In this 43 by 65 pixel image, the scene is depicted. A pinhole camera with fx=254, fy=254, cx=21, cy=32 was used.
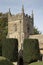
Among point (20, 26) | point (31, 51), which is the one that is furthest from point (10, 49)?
point (20, 26)

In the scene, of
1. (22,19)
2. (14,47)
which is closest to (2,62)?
(14,47)

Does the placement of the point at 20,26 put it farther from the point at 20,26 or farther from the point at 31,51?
the point at 31,51

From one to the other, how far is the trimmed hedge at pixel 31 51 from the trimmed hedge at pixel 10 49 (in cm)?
140

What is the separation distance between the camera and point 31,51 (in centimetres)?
3400

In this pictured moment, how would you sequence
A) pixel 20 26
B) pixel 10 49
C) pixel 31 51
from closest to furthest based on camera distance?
pixel 10 49
pixel 31 51
pixel 20 26

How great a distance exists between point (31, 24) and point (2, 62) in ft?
128

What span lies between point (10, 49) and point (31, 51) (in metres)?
2.82

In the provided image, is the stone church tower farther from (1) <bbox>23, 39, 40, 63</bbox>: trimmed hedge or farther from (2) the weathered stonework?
(1) <bbox>23, 39, 40, 63</bbox>: trimmed hedge

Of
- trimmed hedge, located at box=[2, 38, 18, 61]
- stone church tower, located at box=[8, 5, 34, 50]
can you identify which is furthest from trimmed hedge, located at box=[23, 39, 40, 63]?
stone church tower, located at box=[8, 5, 34, 50]

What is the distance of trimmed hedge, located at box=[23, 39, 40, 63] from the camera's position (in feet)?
111

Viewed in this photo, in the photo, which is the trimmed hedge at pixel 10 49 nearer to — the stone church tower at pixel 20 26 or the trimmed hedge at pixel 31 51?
the trimmed hedge at pixel 31 51

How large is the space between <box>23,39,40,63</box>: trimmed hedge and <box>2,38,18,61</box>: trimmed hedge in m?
1.40

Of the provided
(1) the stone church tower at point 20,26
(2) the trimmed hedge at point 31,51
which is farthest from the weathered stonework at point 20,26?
(2) the trimmed hedge at point 31,51

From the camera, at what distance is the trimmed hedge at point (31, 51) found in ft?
111
